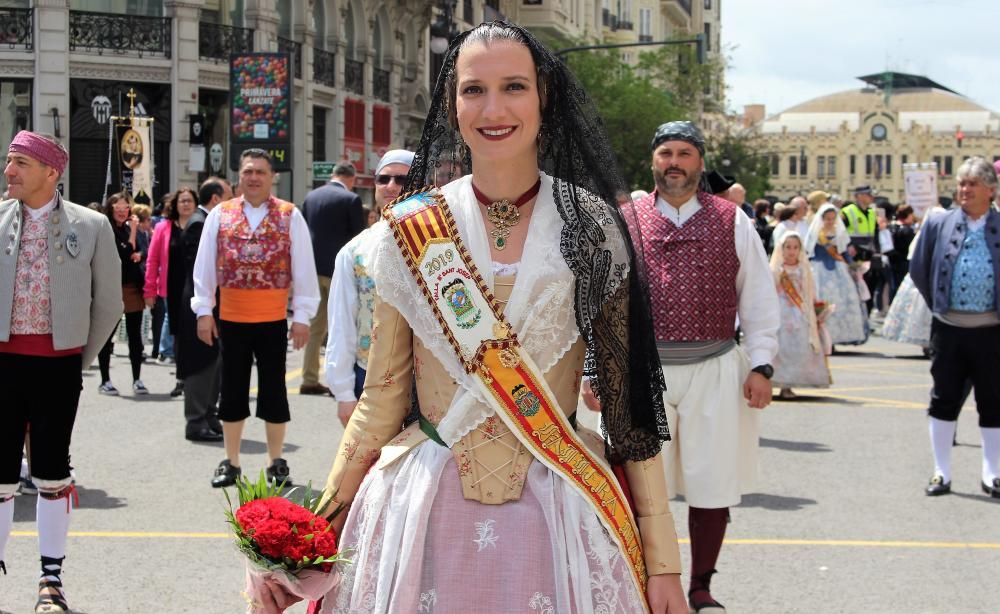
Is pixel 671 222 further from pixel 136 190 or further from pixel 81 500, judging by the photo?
pixel 136 190

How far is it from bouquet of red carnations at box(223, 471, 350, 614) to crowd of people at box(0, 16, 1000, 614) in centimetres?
6

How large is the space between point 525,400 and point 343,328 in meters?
3.87

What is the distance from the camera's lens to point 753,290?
5.87 meters

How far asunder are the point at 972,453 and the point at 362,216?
20.1 feet

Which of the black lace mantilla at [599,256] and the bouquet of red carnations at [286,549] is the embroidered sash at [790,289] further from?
the bouquet of red carnations at [286,549]

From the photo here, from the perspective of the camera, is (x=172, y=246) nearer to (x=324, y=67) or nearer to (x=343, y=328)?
(x=343, y=328)

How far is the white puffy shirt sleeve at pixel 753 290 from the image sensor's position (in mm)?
5836

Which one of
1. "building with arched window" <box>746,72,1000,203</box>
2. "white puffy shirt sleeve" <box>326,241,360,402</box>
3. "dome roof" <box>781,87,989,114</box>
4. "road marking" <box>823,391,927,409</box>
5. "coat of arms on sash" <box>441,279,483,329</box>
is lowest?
"road marking" <box>823,391,927,409</box>

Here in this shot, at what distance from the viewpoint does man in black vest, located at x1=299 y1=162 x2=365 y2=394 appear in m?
13.2

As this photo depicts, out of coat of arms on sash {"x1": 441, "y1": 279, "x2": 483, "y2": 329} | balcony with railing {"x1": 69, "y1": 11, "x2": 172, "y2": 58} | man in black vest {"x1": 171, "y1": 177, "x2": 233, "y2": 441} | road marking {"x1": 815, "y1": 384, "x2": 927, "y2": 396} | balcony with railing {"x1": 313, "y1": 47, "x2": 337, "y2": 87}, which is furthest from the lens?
balcony with railing {"x1": 313, "y1": 47, "x2": 337, "y2": 87}

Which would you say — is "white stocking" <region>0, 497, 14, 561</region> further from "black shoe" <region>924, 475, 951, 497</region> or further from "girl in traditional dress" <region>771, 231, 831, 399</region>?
"girl in traditional dress" <region>771, 231, 831, 399</region>

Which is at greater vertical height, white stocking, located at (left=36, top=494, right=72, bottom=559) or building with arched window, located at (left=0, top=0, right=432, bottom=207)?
building with arched window, located at (left=0, top=0, right=432, bottom=207)

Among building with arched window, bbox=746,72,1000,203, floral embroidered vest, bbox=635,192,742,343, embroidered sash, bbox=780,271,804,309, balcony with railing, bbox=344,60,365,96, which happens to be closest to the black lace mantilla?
→ floral embroidered vest, bbox=635,192,742,343

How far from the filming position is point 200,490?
8.44 meters
